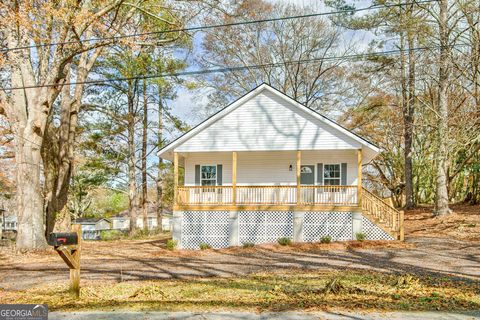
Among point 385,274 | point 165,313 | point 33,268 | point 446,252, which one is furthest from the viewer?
point 446,252

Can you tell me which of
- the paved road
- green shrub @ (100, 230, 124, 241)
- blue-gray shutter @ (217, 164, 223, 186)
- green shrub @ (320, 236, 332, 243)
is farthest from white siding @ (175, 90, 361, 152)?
green shrub @ (100, 230, 124, 241)

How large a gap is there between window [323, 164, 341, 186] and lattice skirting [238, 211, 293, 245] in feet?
9.14

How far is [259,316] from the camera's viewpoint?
20.0 ft

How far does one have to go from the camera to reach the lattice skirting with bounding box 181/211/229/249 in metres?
17.7

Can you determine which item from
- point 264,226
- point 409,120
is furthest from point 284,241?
point 409,120

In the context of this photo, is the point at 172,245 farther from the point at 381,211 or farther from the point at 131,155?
the point at 131,155

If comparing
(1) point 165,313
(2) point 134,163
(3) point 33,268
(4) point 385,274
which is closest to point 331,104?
(2) point 134,163

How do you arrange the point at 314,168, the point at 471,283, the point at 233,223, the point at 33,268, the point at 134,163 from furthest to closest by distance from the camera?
the point at 134,163, the point at 314,168, the point at 233,223, the point at 33,268, the point at 471,283

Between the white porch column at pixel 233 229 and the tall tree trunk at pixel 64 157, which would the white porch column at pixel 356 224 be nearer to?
the white porch column at pixel 233 229

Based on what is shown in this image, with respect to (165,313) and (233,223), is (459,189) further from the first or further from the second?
(165,313)

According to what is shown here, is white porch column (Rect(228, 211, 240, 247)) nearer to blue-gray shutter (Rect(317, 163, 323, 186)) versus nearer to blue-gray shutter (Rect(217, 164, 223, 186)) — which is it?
blue-gray shutter (Rect(217, 164, 223, 186))

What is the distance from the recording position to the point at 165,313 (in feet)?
20.6

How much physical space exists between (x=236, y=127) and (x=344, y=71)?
14517mm

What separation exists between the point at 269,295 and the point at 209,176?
12414 millimetres
